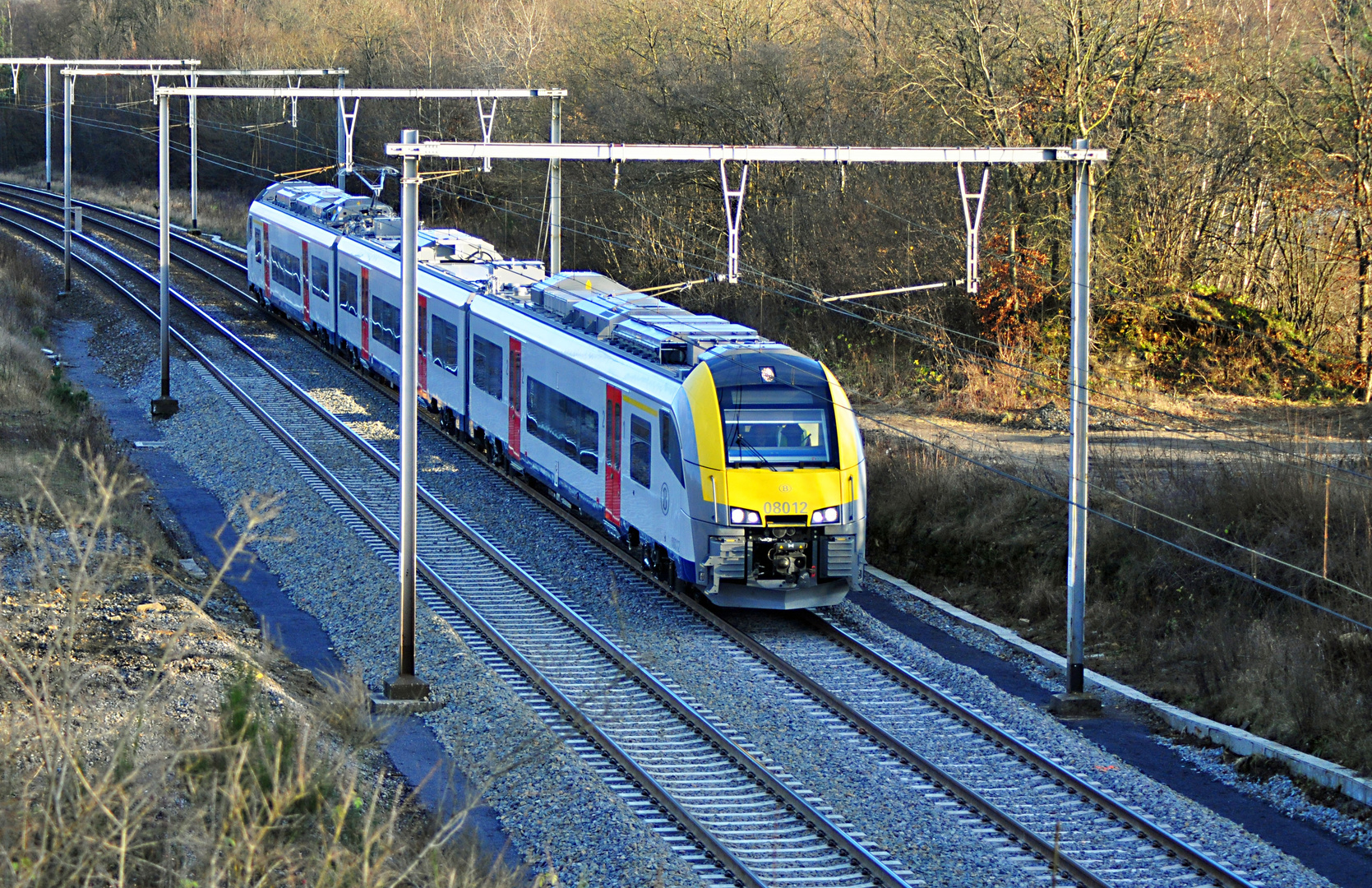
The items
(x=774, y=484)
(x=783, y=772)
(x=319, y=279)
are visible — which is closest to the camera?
(x=783, y=772)

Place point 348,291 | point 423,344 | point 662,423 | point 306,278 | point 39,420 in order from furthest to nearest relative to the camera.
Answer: point 306,278 → point 348,291 → point 423,344 → point 39,420 → point 662,423

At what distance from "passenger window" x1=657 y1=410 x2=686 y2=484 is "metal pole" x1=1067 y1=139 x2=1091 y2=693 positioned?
14.0ft

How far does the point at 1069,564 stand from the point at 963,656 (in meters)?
2.13

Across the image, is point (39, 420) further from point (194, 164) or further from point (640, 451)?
point (194, 164)

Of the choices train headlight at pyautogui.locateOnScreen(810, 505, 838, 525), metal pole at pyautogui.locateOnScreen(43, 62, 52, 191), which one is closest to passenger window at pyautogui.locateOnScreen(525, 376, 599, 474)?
train headlight at pyautogui.locateOnScreen(810, 505, 838, 525)

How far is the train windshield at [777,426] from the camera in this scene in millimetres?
16609

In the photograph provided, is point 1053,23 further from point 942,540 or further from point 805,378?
point 805,378

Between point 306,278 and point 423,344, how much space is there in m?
8.31

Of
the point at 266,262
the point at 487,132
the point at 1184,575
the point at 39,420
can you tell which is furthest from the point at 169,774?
the point at 266,262

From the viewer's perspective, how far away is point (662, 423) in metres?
17.3

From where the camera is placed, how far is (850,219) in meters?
32.2

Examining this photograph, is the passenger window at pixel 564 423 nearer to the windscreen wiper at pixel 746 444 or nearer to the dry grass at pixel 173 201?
the windscreen wiper at pixel 746 444

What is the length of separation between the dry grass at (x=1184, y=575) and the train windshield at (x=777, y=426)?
138 inches

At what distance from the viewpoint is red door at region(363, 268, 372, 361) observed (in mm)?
29781
